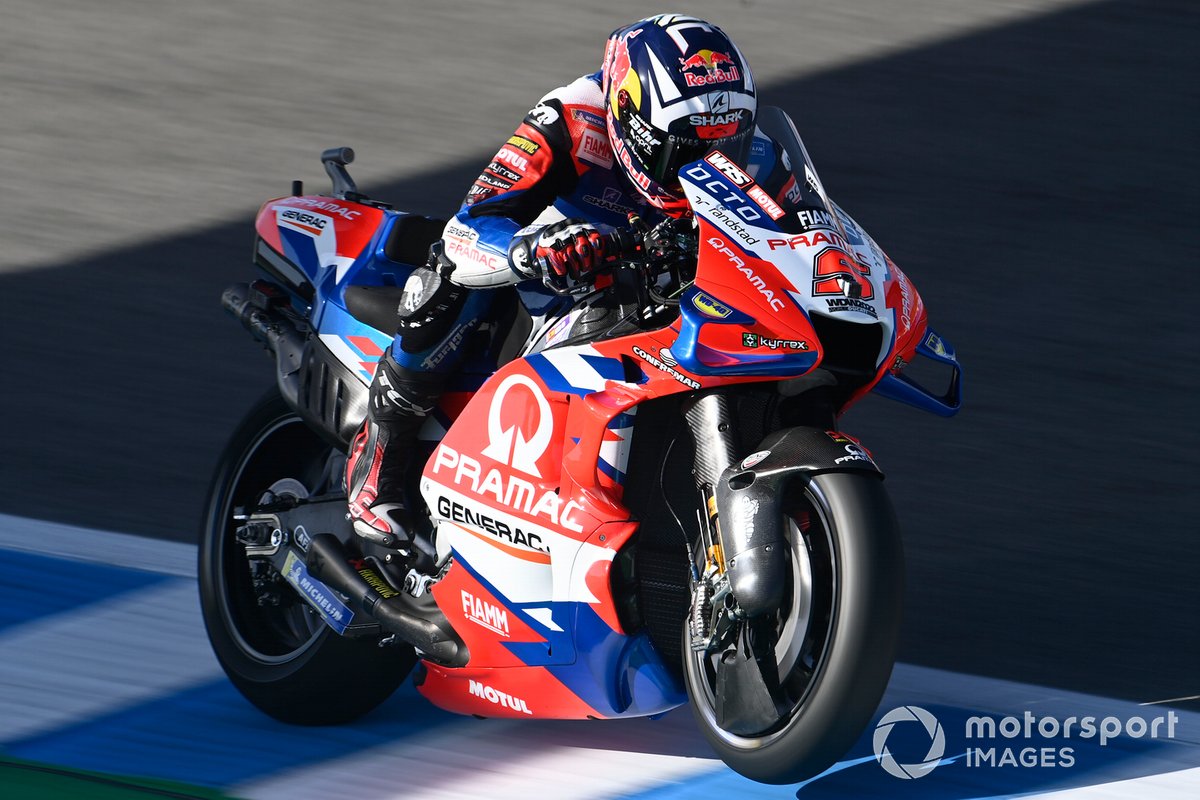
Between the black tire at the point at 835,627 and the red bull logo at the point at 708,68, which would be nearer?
the black tire at the point at 835,627

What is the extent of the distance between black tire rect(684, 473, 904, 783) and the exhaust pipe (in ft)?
2.88

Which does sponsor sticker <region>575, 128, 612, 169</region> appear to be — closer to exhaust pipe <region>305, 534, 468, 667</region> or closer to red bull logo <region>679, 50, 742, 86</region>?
red bull logo <region>679, 50, 742, 86</region>

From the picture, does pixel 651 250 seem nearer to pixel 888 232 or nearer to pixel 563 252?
pixel 563 252

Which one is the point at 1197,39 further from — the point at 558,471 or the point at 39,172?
the point at 558,471

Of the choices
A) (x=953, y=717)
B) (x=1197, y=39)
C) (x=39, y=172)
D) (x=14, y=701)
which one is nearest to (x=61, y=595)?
(x=14, y=701)

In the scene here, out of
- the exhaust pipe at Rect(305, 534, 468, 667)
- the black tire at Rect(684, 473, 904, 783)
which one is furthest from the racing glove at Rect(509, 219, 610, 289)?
the exhaust pipe at Rect(305, 534, 468, 667)

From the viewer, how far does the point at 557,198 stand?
430 centimetres

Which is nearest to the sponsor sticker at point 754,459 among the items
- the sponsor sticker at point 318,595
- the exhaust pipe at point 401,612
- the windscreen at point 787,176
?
the windscreen at point 787,176

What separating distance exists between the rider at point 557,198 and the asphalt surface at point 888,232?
1.61m

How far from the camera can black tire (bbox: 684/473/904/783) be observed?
3496 mm

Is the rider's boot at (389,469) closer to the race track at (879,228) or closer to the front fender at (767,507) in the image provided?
the race track at (879,228)

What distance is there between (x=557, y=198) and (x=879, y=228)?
Result: 4.24m

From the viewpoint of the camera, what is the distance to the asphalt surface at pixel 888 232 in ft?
18.8

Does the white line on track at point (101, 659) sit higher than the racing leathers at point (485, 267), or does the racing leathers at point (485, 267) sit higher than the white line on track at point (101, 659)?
the racing leathers at point (485, 267)
